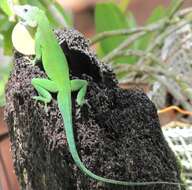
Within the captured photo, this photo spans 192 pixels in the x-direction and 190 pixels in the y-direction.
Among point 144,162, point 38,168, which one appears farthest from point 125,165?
point 38,168

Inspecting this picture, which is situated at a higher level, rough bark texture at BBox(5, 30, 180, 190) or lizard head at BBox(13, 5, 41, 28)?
lizard head at BBox(13, 5, 41, 28)

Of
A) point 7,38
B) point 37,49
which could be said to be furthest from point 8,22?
point 37,49

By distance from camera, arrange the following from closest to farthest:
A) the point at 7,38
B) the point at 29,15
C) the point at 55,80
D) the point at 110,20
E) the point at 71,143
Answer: the point at 71,143 < the point at 55,80 < the point at 29,15 < the point at 7,38 < the point at 110,20

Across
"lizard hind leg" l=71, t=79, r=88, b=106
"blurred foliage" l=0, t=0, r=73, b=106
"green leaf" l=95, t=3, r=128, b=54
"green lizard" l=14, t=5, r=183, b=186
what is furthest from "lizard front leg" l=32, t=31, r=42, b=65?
"green leaf" l=95, t=3, r=128, b=54

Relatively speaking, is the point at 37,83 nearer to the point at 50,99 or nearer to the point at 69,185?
the point at 50,99

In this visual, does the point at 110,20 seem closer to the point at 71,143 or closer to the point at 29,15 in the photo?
the point at 29,15

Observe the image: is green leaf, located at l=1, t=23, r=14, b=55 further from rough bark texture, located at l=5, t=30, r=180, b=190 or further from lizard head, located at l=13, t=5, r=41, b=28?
rough bark texture, located at l=5, t=30, r=180, b=190
